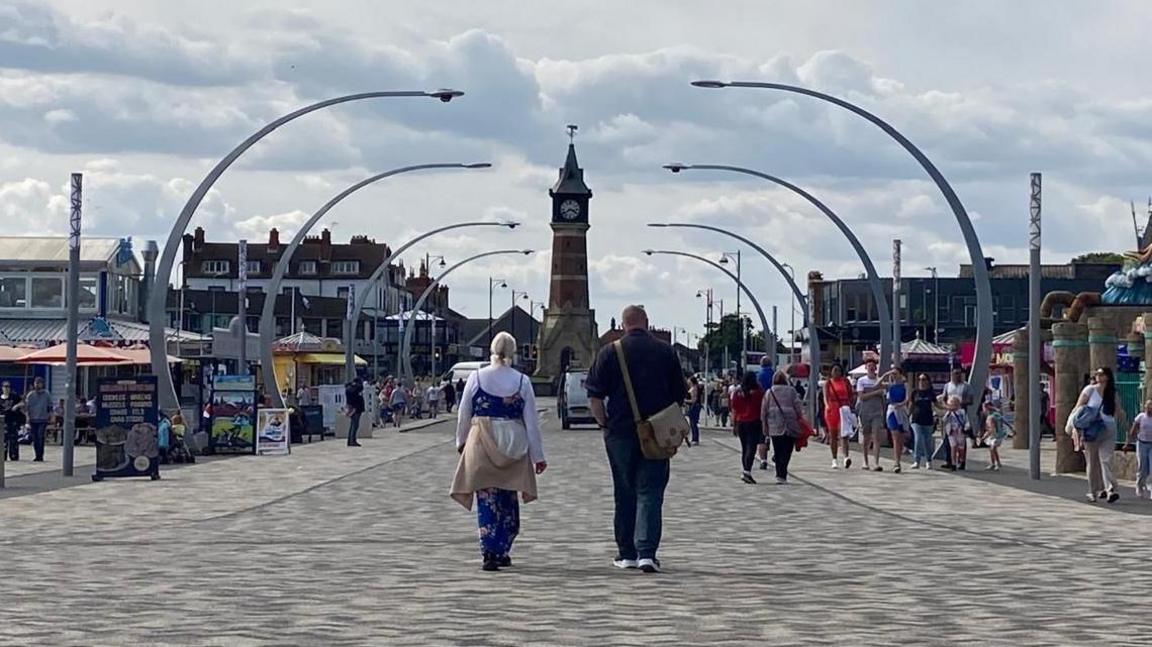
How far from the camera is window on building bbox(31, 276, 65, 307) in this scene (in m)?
67.1

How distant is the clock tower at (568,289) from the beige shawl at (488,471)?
140628mm

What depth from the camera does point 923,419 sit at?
31312mm

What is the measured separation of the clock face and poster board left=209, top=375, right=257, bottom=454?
12434 cm

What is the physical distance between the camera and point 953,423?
31.7 meters

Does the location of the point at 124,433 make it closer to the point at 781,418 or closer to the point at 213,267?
the point at 781,418

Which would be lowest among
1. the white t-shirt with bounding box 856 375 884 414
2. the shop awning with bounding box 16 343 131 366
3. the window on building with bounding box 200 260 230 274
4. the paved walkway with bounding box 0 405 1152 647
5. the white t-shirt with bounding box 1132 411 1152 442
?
the paved walkway with bounding box 0 405 1152 647

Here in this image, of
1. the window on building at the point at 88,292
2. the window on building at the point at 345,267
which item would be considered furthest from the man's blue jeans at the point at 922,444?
the window on building at the point at 345,267

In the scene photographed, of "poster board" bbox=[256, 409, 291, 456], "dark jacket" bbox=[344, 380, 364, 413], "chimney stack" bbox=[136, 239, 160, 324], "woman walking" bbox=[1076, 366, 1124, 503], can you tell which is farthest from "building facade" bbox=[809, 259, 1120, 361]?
"woman walking" bbox=[1076, 366, 1124, 503]

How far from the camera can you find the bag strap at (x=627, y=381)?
1407 centimetres

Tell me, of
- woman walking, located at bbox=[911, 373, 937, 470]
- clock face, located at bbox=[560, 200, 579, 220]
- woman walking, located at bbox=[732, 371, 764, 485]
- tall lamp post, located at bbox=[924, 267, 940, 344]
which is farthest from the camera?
clock face, located at bbox=[560, 200, 579, 220]

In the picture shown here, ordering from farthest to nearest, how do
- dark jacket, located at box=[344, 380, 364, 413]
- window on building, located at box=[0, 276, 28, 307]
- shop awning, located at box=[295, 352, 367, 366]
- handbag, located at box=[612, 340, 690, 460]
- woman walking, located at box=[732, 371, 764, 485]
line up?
window on building, located at box=[0, 276, 28, 307]
shop awning, located at box=[295, 352, 367, 366]
dark jacket, located at box=[344, 380, 364, 413]
woman walking, located at box=[732, 371, 764, 485]
handbag, located at box=[612, 340, 690, 460]

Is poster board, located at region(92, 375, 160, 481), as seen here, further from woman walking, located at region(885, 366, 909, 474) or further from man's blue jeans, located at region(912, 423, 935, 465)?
man's blue jeans, located at region(912, 423, 935, 465)

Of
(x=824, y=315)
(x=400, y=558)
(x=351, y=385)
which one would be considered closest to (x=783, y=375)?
(x=400, y=558)

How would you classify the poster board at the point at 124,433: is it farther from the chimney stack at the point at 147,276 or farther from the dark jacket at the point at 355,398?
the chimney stack at the point at 147,276
